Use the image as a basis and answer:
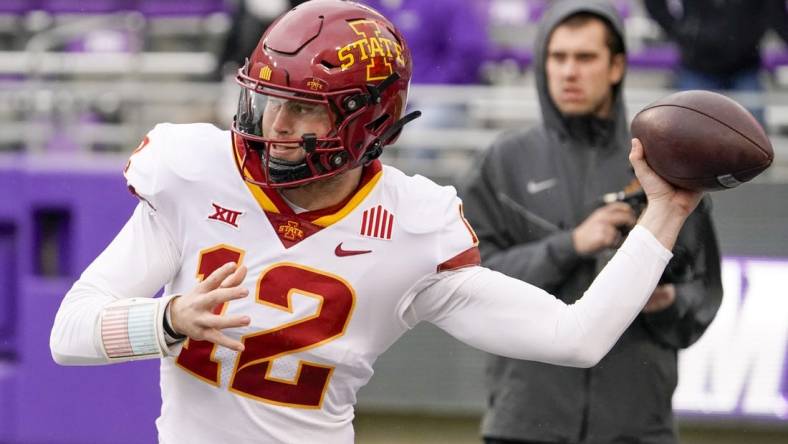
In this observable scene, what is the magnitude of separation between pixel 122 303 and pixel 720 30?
4.63m

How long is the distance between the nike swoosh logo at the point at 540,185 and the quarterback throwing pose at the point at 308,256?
3.41 feet

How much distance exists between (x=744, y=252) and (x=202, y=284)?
4.08 metres

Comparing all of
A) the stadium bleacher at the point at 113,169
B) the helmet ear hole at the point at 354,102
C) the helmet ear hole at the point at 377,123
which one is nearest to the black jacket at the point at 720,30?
the stadium bleacher at the point at 113,169

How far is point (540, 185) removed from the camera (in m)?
4.26

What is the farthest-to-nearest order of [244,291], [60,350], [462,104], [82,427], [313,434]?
[462,104] < [82,427] < [313,434] < [60,350] < [244,291]

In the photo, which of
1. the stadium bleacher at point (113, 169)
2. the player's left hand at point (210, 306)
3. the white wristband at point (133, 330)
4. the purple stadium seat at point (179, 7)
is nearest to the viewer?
the player's left hand at point (210, 306)

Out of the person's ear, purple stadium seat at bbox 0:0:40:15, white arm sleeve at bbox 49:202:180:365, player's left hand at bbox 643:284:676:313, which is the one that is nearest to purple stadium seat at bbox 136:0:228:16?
purple stadium seat at bbox 0:0:40:15

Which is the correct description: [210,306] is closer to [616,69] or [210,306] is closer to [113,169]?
[616,69]

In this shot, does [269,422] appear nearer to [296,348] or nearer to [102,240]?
[296,348]

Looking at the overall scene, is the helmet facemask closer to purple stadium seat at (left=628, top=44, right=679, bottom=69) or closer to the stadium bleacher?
the stadium bleacher

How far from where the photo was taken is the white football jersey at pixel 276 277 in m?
3.11

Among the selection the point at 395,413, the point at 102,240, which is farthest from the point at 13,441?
the point at 395,413

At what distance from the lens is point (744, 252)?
6.35m

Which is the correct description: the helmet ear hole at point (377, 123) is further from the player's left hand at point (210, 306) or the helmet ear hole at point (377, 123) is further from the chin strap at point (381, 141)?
the player's left hand at point (210, 306)
